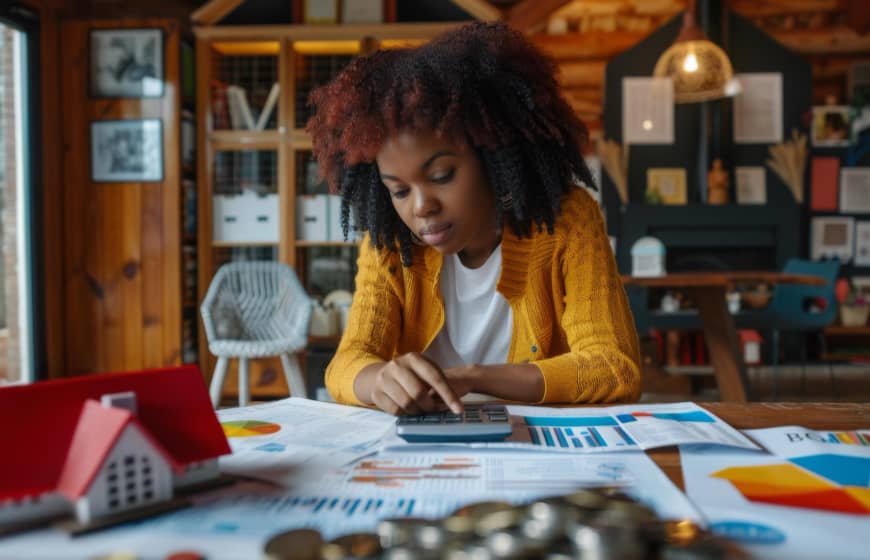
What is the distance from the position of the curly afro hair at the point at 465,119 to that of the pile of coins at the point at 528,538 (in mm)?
715

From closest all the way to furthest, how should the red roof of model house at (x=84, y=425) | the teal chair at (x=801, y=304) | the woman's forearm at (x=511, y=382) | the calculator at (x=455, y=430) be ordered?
the red roof of model house at (x=84, y=425) → the calculator at (x=455, y=430) → the woman's forearm at (x=511, y=382) → the teal chair at (x=801, y=304)

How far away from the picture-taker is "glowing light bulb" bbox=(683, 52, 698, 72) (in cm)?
374

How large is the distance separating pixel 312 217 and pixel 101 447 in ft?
11.1

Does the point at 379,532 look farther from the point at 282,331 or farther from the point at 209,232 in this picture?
the point at 209,232

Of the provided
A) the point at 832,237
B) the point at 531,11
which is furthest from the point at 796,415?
the point at 832,237

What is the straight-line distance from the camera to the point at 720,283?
115 inches

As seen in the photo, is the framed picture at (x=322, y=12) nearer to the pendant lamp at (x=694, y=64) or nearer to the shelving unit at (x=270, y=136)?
the shelving unit at (x=270, y=136)

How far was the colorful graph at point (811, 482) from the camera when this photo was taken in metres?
0.61

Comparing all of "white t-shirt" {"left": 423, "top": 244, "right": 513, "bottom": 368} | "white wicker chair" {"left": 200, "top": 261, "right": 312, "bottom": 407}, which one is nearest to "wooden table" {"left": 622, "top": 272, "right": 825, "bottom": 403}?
"white wicker chair" {"left": 200, "top": 261, "right": 312, "bottom": 407}

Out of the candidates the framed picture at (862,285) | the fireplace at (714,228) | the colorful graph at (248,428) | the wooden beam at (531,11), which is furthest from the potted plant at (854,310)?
the colorful graph at (248,428)

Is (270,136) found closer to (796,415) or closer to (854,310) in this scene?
(796,415)

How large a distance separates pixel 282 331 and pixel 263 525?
278cm

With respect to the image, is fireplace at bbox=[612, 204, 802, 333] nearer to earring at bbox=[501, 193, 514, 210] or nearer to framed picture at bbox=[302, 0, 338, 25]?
framed picture at bbox=[302, 0, 338, 25]

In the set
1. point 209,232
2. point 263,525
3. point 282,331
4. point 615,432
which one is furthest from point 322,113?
point 209,232
